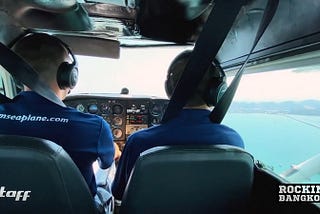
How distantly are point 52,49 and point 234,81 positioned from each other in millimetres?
733

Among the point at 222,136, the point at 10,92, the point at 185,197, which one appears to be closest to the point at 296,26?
the point at 222,136

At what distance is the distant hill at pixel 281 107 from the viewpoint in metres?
1.38

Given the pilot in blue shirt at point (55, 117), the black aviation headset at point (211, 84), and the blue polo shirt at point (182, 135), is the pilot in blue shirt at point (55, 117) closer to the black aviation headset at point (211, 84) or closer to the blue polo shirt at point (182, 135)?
the blue polo shirt at point (182, 135)

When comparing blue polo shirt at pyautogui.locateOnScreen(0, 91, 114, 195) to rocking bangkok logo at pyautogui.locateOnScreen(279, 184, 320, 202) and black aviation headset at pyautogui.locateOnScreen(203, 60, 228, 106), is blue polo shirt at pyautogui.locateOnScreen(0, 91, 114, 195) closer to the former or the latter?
black aviation headset at pyautogui.locateOnScreen(203, 60, 228, 106)

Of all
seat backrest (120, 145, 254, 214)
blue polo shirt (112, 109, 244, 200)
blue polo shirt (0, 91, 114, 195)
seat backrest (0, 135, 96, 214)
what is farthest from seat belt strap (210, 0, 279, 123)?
seat backrest (0, 135, 96, 214)

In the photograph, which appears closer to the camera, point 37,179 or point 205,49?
point 37,179

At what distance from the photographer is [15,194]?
90 centimetres

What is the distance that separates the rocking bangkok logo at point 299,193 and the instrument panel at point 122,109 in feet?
4.63

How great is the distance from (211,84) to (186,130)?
0.24 meters

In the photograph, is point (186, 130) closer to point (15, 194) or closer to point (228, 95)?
point (228, 95)

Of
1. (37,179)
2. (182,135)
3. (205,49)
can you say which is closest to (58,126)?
(37,179)

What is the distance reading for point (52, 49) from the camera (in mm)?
1135

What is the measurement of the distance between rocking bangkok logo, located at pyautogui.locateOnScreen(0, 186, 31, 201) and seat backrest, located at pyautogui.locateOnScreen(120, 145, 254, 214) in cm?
32

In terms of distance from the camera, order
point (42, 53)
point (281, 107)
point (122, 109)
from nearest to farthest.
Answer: point (42, 53) → point (281, 107) → point (122, 109)
